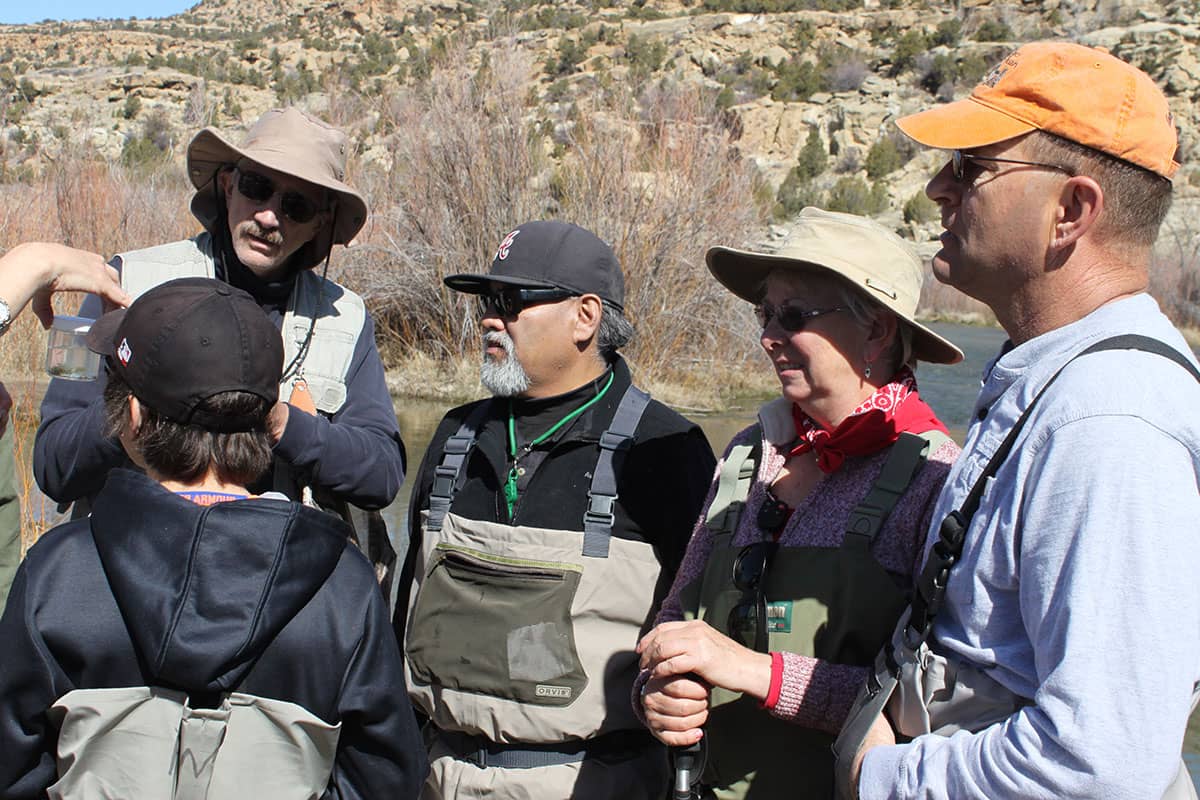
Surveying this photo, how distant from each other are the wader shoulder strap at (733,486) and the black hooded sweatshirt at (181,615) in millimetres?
755

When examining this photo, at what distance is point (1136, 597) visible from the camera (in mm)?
1320

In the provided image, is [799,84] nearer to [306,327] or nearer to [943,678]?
[306,327]

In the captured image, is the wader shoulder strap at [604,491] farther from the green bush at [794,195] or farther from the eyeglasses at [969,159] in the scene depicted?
the green bush at [794,195]

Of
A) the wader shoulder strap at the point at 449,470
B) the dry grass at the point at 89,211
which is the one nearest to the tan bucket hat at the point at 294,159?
the wader shoulder strap at the point at 449,470

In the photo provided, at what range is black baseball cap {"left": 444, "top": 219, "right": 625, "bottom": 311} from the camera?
2.83 metres

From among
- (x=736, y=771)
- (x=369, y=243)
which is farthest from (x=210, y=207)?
(x=369, y=243)

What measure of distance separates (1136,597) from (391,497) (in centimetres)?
193

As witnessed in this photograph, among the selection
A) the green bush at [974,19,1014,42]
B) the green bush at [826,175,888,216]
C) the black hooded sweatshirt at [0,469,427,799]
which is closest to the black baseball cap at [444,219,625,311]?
the black hooded sweatshirt at [0,469,427,799]

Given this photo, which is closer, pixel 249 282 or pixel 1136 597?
pixel 1136 597

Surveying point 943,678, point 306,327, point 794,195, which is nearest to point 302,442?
point 306,327

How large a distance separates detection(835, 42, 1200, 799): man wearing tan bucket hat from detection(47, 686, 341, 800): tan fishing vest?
93cm

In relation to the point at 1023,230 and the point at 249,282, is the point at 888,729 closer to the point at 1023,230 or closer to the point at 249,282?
the point at 1023,230

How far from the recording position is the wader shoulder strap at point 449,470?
2.65 m

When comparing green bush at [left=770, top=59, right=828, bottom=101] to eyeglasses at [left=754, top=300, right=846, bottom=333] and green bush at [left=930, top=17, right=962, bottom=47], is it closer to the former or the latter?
green bush at [left=930, top=17, right=962, bottom=47]
